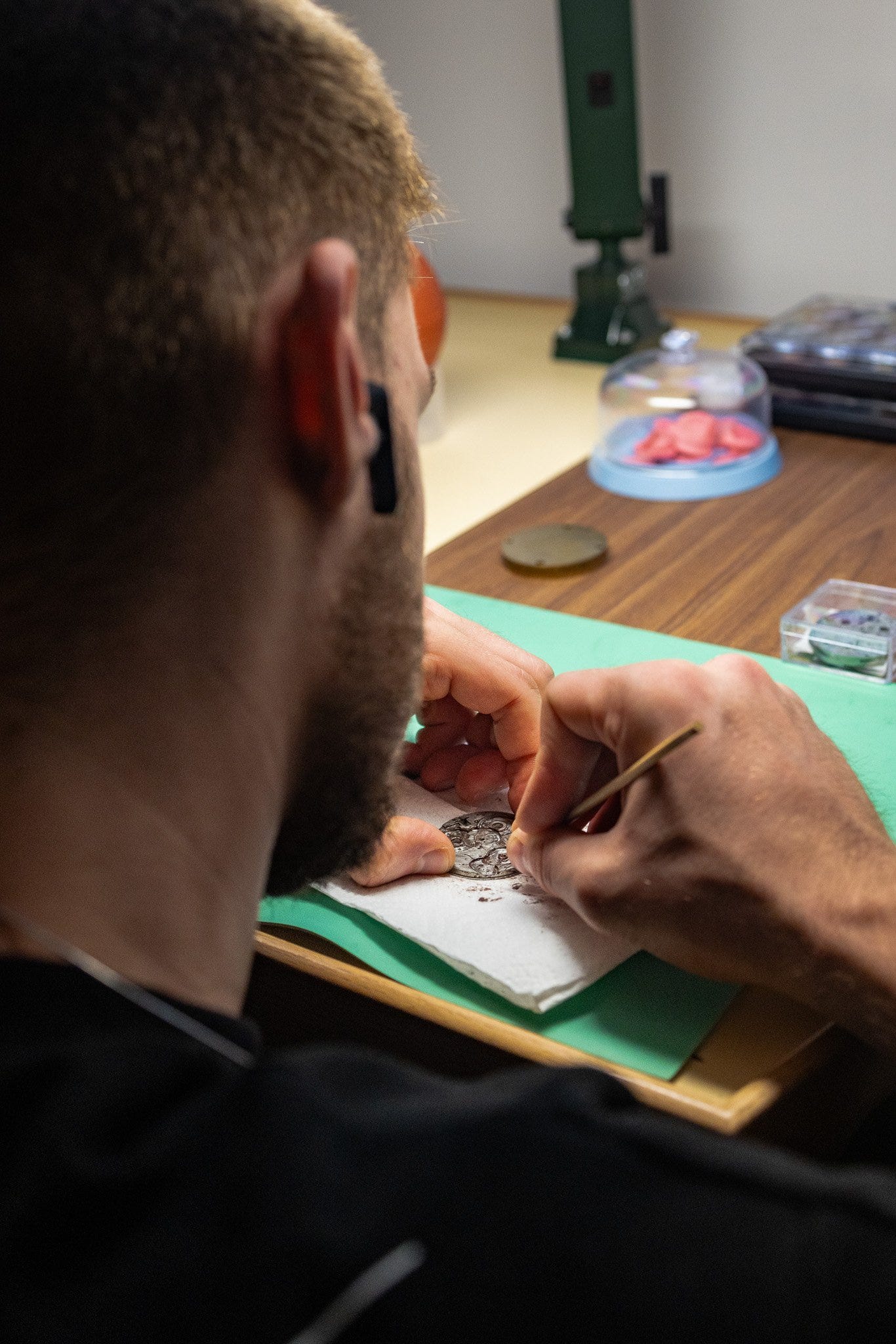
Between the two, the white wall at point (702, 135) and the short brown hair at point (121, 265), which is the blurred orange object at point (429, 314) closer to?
the white wall at point (702, 135)

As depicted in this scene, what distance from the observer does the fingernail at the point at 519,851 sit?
2.36 ft

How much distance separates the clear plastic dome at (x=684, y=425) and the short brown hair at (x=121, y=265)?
2.71 feet

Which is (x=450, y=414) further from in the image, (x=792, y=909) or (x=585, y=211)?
(x=792, y=909)

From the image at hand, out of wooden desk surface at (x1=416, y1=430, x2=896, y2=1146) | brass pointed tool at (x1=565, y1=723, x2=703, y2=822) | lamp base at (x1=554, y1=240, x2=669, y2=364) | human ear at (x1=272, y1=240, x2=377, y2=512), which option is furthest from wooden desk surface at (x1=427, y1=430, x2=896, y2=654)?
human ear at (x1=272, y1=240, x2=377, y2=512)

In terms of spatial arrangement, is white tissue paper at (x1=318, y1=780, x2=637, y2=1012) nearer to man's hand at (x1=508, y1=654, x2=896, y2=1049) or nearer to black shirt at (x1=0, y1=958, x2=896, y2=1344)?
man's hand at (x1=508, y1=654, x2=896, y2=1049)

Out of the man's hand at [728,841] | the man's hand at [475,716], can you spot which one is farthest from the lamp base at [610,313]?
the man's hand at [728,841]

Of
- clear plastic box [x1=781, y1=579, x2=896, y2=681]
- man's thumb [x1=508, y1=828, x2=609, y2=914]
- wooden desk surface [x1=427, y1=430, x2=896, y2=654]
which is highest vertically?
man's thumb [x1=508, y1=828, x2=609, y2=914]

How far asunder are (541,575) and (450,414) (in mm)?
550

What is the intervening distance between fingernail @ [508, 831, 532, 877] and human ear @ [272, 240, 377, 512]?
0.29m

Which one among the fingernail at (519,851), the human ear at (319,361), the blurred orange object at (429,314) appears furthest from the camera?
the blurred orange object at (429,314)

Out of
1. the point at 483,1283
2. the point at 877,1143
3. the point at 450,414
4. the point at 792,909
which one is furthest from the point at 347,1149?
the point at 450,414

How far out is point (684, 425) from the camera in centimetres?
132

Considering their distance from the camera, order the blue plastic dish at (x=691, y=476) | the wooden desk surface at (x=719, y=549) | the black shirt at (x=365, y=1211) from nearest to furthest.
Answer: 1. the black shirt at (x=365, y=1211)
2. the wooden desk surface at (x=719, y=549)
3. the blue plastic dish at (x=691, y=476)

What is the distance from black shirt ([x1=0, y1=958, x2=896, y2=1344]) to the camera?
14.3 inches
